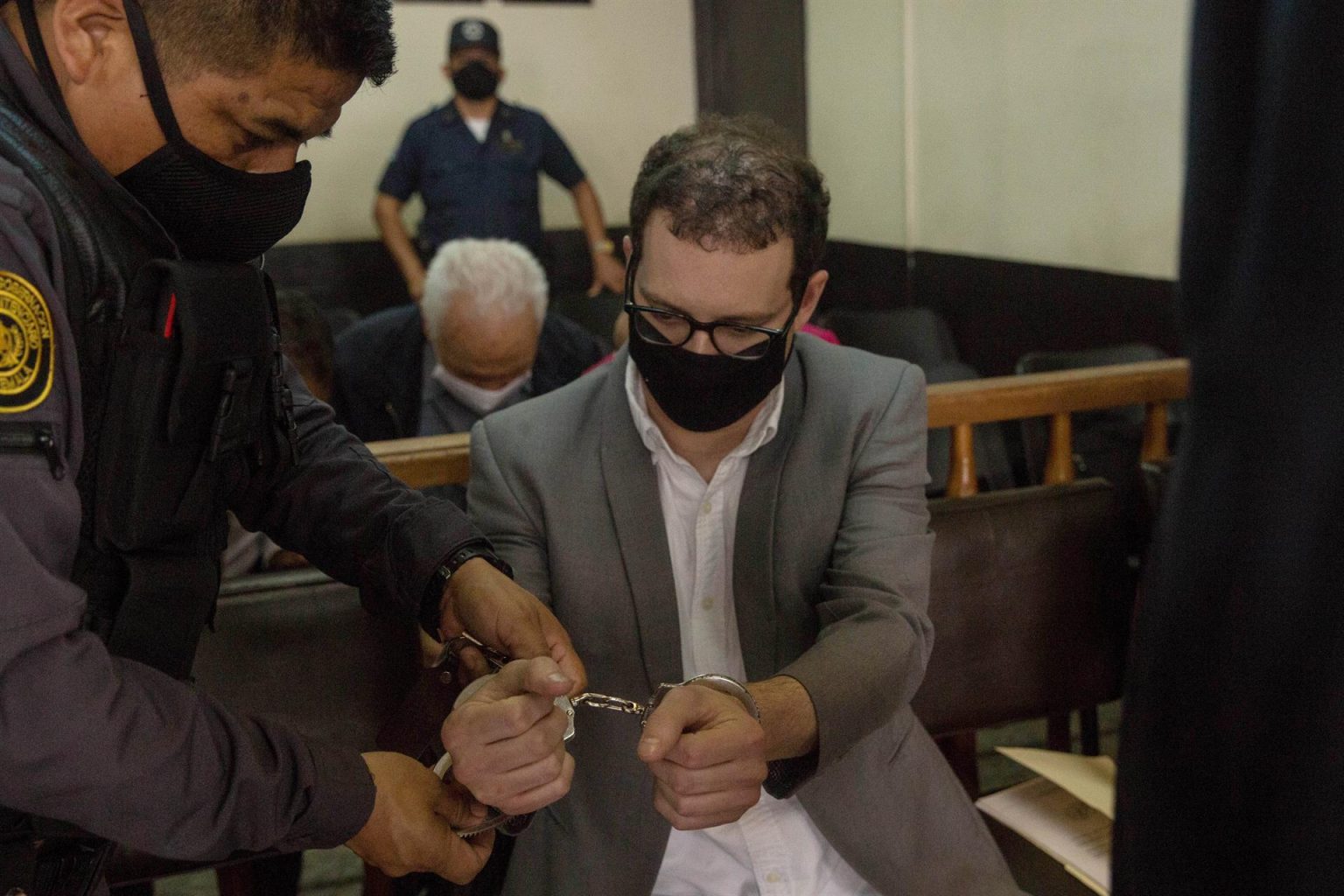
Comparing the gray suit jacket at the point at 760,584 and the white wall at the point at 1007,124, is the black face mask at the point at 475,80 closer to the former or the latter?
the white wall at the point at 1007,124

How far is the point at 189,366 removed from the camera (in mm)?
1058

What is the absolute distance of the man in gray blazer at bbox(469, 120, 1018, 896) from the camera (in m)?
1.53

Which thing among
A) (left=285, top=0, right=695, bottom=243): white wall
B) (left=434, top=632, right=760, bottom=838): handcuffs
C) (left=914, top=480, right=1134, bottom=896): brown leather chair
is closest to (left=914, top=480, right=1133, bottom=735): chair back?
(left=914, top=480, right=1134, bottom=896): brown leather chair

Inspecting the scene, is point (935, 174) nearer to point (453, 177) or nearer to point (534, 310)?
point (453, 177)

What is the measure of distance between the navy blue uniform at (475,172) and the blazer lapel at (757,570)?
447cm

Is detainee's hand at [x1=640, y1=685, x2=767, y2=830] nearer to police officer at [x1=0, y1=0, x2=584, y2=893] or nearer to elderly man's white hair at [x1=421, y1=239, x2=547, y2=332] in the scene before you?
police officer at [x1=0, y1=0, x2=584, y2=893]

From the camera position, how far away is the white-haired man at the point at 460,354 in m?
3.02

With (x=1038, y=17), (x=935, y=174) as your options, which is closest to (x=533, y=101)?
(x=935, y=174)

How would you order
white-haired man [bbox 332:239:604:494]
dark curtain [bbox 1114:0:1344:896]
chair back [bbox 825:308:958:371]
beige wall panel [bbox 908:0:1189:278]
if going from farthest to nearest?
chair back [bbox 825:308:958:371], beige wall panel [bbox 908:0:1189:278], white-haired man [bbox 332:239:604:494], dark curtain [bbox 1114:0:1344:896]

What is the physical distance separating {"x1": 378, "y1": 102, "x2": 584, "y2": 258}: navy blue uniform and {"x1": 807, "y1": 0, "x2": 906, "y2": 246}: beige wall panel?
156 cm

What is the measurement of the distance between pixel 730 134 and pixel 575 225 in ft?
18.9

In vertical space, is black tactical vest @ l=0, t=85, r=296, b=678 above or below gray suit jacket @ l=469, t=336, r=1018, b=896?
above

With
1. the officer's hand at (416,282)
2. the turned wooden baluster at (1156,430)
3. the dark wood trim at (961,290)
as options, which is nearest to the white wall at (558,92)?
the dark wood trim at (961,290)

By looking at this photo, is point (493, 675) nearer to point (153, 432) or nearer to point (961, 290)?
point (153, 432)
